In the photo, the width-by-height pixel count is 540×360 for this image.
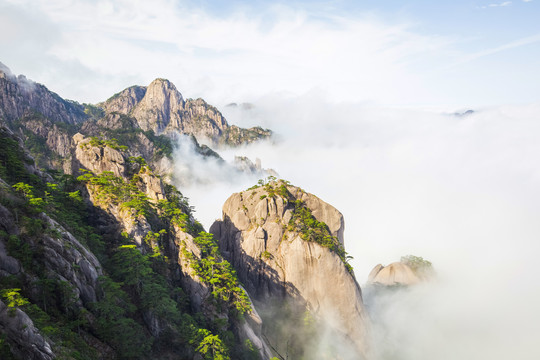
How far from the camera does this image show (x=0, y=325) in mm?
20141

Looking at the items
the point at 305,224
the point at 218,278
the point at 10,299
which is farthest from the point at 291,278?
the point at 10,299

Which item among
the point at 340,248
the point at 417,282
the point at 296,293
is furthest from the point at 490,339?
the point at 296,293

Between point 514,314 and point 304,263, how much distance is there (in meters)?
139

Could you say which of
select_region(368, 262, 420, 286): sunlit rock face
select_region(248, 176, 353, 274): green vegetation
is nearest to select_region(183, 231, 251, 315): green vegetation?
select_region(248, 176, 353, 274): green vegetation

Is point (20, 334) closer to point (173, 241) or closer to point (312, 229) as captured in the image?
point (173, 241)

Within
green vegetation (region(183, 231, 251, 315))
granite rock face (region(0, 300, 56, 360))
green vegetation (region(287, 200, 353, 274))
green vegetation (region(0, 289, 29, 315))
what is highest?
green vegetation (region(287, 200, 353, 274))

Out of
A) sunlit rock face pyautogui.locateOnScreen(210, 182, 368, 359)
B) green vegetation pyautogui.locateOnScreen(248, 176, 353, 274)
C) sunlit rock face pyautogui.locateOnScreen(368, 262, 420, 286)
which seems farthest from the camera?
sunlit rock face pyautogui.locateOnScreen(368, 262, 420, 286)

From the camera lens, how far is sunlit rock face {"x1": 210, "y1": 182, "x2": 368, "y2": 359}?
225 ft

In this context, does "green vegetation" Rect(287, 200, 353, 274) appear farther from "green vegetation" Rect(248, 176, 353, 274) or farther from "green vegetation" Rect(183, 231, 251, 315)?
"green vegetation" Rect(183, 231, 251, 315)

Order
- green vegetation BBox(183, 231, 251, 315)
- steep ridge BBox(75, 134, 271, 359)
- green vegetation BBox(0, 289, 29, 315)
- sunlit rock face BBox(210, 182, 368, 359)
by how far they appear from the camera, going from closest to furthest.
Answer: green vegetation BBox(0, 289, 29, 315)
steep ridge BBox(75, 134, 271, 359)
green vegetation BBox(183, 231, 251, 315)
sunlit rock face BBox(210, 182, 368, 359)

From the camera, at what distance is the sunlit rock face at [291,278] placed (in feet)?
225

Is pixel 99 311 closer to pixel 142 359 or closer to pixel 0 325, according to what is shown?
pixel 142 359

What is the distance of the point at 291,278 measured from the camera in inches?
2844

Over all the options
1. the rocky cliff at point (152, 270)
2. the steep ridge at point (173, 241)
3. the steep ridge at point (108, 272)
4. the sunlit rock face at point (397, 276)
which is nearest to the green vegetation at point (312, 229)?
the rocky cliff at point (152, 270)
